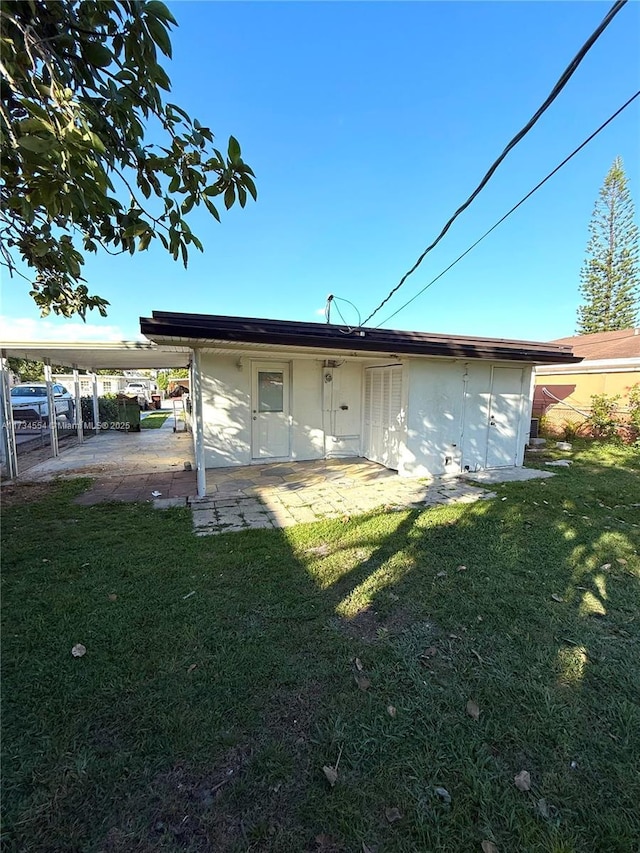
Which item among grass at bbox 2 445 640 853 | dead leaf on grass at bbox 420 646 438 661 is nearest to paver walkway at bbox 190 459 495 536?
grass at bbox 2 445 640 853

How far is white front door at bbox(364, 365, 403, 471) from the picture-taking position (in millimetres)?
7519

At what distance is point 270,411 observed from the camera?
8.02 meters

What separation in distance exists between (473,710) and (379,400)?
21.4ft

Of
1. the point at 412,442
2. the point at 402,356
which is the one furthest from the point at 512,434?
the point at 402,356

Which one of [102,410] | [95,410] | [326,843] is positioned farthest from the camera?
[102,410]

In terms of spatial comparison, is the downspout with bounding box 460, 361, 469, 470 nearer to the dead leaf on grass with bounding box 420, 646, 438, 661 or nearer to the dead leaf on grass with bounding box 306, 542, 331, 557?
the dead leaf on grass with bounding box 306, 542, 331, 557

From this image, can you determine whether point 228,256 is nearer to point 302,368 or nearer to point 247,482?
point 302,368

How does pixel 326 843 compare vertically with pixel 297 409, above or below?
below

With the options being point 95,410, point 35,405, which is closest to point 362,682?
point 95,410

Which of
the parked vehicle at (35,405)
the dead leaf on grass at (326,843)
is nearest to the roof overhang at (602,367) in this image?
the dead leaf on grass at (326,843)

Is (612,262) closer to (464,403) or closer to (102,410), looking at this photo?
(464,403)

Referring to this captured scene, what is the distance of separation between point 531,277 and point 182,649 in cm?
1533

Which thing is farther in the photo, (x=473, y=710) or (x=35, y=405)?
(x=35, y=405)

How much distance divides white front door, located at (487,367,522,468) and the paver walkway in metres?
1.70
